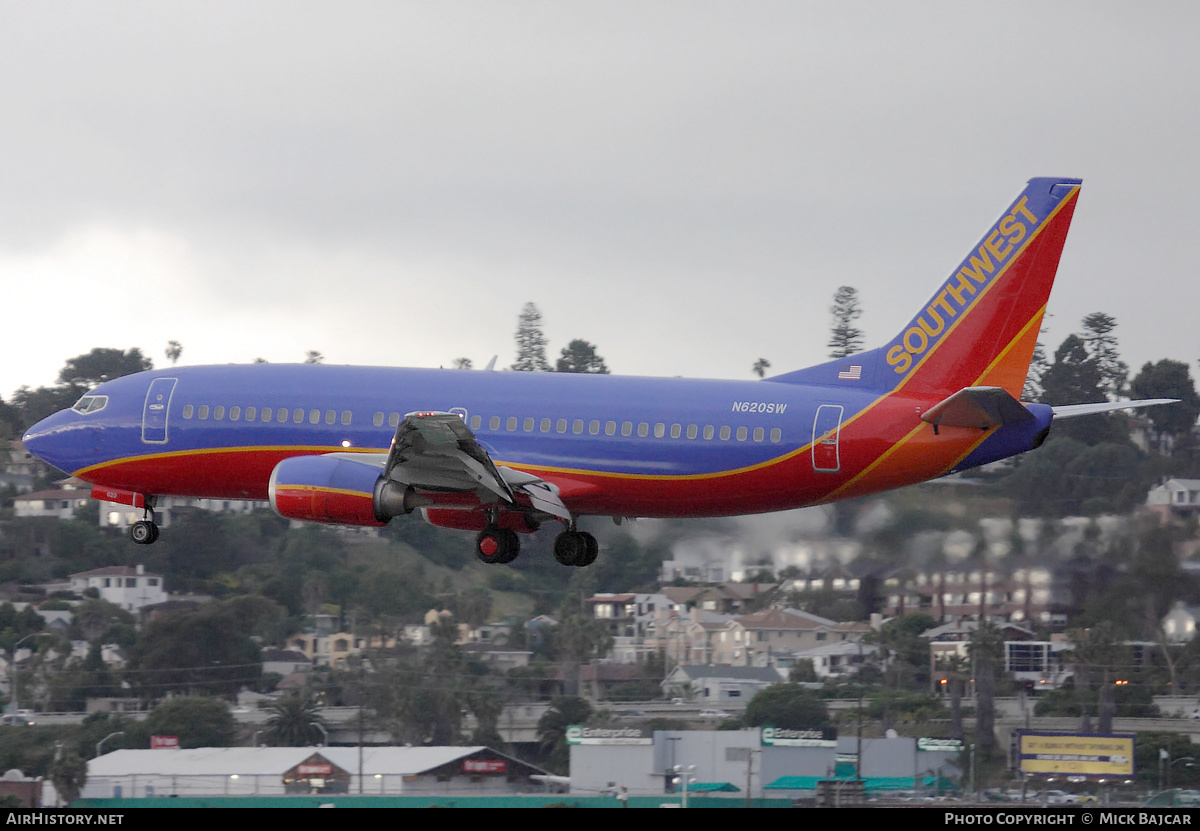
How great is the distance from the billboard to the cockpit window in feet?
109

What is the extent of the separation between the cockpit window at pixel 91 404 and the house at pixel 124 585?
45380 millimetres

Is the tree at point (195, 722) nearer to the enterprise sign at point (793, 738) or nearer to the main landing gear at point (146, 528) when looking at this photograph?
the enterprise sign at point (793, 738)

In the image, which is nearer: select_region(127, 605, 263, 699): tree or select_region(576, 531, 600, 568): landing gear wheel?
select_region(576, 531, 600, 568): landing gear wheel

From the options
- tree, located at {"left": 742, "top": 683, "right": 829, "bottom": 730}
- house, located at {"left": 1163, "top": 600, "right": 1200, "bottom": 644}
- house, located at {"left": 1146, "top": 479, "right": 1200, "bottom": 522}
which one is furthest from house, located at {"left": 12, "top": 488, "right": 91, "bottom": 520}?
house, located at {"left": 1163, "top": 600, "right": 1200, "bottom": 644}

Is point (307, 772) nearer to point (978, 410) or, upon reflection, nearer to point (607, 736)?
point (607, 736)

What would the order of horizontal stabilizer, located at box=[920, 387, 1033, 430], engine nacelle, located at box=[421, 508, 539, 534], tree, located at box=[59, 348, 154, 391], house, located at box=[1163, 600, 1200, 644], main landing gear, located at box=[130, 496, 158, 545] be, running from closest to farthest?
horizontal stabilizer, located at box=[920, 387, 1033, 430] < engine nacelle, located at box=[421, 508, 539, 534] < main landing gear, located at box=[130, 496, 158, 545] < house, located at box=[1163, 600, 1200, 644] < tree, located at box=[59, 348, 154, 391]

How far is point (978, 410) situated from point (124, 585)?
6809cm

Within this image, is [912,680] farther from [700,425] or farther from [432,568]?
[700,425]

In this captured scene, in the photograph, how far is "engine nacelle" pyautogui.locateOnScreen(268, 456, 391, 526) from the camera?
1357 inches

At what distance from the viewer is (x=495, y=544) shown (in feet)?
118

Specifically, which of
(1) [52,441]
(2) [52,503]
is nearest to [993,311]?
(1) [52,441]

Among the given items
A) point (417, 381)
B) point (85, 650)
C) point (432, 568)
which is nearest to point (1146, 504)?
point (417, 381)

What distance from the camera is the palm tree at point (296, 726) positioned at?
66.0 metres

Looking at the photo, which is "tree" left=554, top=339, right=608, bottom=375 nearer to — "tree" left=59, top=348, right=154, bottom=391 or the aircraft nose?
"tree" left=59, top=348, right=154, bottom=391
